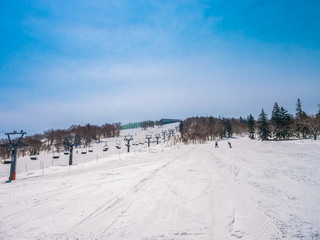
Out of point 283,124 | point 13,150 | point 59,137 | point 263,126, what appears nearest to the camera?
point 13,150

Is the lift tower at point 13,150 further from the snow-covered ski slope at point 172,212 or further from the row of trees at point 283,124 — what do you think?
the row of trees at point 283,124

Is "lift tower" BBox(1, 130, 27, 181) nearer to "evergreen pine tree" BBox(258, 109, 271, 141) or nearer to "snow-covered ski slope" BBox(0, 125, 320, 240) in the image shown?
"snow-covered ski slope" BBox(0, 125, 320, 240)

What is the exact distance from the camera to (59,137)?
A: 81188mm

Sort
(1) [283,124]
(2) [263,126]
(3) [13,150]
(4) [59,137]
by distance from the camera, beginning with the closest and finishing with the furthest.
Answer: (3) [13,150] < (1) [283,124] < (2) [263,126] < (4) [59,137]

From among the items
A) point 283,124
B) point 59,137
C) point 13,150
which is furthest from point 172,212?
point 59,137

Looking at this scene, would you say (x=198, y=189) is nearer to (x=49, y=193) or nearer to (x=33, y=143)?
(x=49, y=193)

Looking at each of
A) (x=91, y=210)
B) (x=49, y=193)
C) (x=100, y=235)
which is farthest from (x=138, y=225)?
(x=49, y=193)

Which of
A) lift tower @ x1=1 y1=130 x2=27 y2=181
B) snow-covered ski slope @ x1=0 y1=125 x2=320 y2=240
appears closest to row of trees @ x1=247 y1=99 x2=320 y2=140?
snow-covered ski slope @ x1=0 y1=125 x2=320 y2=240

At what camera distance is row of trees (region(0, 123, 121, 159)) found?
215 ft

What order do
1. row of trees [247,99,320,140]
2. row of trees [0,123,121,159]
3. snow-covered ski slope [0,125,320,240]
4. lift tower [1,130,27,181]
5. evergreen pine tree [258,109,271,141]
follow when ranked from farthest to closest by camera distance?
row of trees [0,123,121,159] → evergreen pine tree [258,109,271,141] → row of trees [247,99,320,140] → lift tower [1,130,27,181] → snow-covered ski slope [0,125,320,240]

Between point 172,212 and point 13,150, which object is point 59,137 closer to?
point 13,150

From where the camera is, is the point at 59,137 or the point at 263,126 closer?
the point at 263,126

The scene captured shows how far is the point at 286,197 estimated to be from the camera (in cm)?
628

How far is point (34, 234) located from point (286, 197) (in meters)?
9.43
